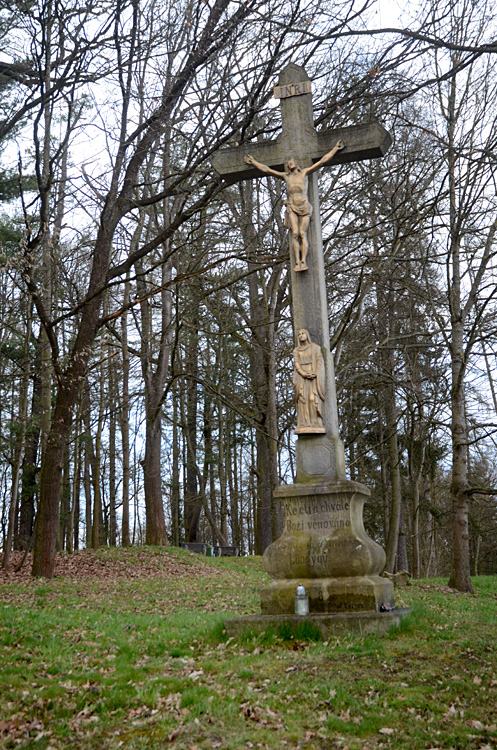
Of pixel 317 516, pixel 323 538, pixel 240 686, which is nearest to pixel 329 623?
pixel 323 538

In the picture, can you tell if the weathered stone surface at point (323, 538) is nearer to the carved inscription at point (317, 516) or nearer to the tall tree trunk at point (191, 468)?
the carved inscription at point (317, 516)

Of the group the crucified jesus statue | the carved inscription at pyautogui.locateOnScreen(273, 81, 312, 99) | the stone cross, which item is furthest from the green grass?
the carved inscription at pyautogui.locateOnScreen(273, 81, 312, 99)

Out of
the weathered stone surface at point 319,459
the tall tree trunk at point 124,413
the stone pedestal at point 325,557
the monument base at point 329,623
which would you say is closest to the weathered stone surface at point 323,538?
the stone pedestal at point 325,557

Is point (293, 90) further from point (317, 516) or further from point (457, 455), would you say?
point (457, 455)

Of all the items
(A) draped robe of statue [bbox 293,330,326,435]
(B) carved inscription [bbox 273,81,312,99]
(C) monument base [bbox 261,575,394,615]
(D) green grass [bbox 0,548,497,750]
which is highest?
(B) carved inscription [bbox 273,81,312,99]

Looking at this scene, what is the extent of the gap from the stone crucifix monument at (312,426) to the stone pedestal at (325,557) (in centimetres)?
1

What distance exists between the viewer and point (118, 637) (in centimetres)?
777

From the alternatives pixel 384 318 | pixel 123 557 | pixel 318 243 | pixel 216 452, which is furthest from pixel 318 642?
pixel 216 452

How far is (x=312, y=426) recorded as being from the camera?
825cm

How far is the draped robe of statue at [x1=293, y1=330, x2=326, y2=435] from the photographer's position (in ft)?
27.2

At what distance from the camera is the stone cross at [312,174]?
821 cm

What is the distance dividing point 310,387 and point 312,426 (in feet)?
1.58

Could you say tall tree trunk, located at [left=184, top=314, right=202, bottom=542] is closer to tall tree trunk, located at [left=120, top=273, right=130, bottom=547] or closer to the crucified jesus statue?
tall tree trunk, located at [left=120, top=273, right=130, bottom=547]

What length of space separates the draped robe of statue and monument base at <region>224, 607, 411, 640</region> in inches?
86.4
